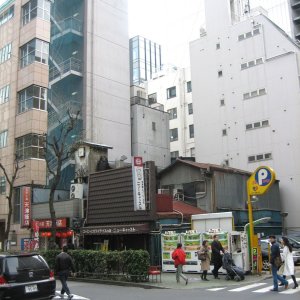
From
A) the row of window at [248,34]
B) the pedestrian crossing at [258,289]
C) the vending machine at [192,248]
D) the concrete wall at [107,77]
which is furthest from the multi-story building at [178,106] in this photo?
the pedestrian crossing at [258,289]

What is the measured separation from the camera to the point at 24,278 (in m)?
11.7

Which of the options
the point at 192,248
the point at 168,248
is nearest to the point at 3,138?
the point at 168,248

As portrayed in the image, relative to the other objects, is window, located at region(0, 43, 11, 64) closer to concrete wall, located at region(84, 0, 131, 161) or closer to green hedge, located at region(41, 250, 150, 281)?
concrete wall, located at region(84, 0, 131, 161)

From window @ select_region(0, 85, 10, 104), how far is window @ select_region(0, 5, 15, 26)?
23.0 feet

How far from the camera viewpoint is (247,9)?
4747 centimetres

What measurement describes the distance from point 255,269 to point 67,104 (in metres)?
24.8

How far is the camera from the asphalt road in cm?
1417

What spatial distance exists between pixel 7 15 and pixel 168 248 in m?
30.3

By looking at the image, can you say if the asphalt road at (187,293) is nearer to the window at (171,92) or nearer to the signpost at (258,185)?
the signpost at (258,185)

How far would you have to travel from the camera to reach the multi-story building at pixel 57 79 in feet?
121

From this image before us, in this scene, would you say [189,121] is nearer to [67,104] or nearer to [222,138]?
[222,138]

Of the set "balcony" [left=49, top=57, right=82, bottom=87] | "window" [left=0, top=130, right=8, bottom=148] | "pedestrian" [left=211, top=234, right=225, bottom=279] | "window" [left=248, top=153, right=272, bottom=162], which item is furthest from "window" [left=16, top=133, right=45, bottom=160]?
"pedestrian" [left=211, top=234, right=225, bottom=279]

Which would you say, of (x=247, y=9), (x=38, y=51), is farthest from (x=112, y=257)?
(x=247, y=9)

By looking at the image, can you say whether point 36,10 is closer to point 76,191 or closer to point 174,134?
point 76,191
